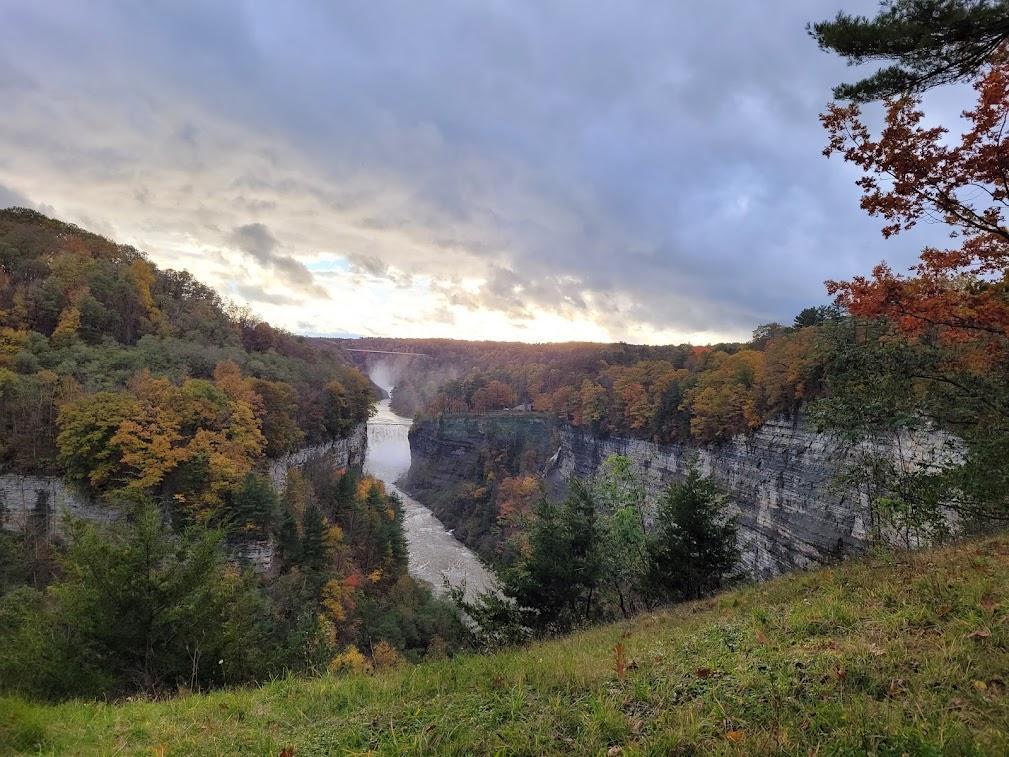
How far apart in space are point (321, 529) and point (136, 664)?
62.4 feet

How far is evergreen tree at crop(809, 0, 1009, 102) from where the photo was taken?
5.02 m

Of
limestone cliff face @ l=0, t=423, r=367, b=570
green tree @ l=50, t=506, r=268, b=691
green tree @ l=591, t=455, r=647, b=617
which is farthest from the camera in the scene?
limestone cliff face @ l=0, t=423, r=367, b=570

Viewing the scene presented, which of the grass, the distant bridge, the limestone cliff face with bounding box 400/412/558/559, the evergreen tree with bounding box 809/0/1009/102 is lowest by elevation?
the limestone cliff face with bounding box 400/412/558/559

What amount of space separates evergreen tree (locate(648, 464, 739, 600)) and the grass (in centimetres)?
767

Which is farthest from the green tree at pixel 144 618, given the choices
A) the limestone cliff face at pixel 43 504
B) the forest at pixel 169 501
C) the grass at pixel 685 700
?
the limestone cliff face at pixel 43 504

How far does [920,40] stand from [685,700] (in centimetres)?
683

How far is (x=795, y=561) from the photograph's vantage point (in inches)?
1072

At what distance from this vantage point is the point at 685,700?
4.20 m

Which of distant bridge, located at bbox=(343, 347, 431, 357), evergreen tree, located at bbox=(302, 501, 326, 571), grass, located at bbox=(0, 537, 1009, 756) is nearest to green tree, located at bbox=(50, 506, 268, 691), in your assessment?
grass, located at bbox=(0, 537, 1009, 756)

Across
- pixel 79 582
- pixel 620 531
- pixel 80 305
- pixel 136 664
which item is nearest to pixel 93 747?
pixel 136 664

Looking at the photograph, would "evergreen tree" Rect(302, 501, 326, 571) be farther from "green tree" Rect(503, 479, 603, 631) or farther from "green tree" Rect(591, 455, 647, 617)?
"green tree" Rect(503, 479, 603, 631)

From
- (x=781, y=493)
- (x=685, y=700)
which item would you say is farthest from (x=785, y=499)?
(x=685, y=700)

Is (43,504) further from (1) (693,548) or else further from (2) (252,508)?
(1) (693,548)

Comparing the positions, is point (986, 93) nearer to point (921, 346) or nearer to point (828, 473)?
point (921, 346)
